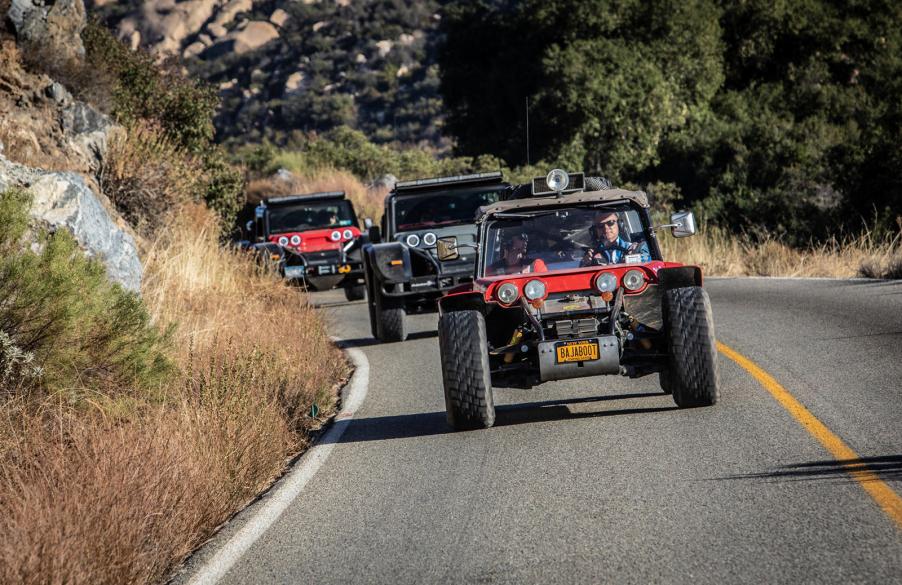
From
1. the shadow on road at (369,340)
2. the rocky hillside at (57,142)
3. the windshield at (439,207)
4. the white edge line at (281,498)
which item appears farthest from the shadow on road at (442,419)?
the windshield at (439,207)

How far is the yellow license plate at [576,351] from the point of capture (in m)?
8.59

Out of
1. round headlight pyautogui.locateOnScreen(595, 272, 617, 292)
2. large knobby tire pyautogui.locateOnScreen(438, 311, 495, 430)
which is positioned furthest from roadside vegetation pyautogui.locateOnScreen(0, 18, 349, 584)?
round headlight pyautogui.locateOnScreen(595, 272, 617, 292)

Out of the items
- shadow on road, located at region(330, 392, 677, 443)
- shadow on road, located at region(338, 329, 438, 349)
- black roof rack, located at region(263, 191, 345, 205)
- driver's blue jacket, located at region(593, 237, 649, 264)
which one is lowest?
shadow on road, located at region(330, 392, 677, 443)

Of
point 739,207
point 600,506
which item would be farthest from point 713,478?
point 739,207

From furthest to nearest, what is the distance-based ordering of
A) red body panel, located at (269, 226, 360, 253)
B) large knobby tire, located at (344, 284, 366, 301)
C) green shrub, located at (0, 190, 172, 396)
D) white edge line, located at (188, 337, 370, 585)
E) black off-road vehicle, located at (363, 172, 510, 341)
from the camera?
red body panel, located at (269, 226, 360, 253), large knobby tire, located at (344, 284, 366, 301), black off-road vehicle, located at (363, 172, 510, 341), green shrub, located at (0, 190, 172, 396), white edge line, located at (188, 337, 370, 585)

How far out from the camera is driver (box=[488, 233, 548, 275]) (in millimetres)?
9711

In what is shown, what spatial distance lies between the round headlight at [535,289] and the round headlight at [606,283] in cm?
40

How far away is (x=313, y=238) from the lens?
23.0 meters

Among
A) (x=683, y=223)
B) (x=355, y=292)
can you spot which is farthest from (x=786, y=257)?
(x=683, y=223)

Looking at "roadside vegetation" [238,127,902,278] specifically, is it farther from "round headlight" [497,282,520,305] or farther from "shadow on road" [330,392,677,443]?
"round headlight" [497,282,520,305]

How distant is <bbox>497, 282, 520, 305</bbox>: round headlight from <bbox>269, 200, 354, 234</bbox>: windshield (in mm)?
14677

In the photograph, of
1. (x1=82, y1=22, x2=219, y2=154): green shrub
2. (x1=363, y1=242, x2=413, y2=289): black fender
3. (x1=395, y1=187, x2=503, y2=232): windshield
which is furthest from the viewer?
(x1=82, y1=22, x2=219, y2=154): green shrub

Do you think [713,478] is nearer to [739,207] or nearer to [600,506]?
[600,506]

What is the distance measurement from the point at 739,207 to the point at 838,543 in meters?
25.1
